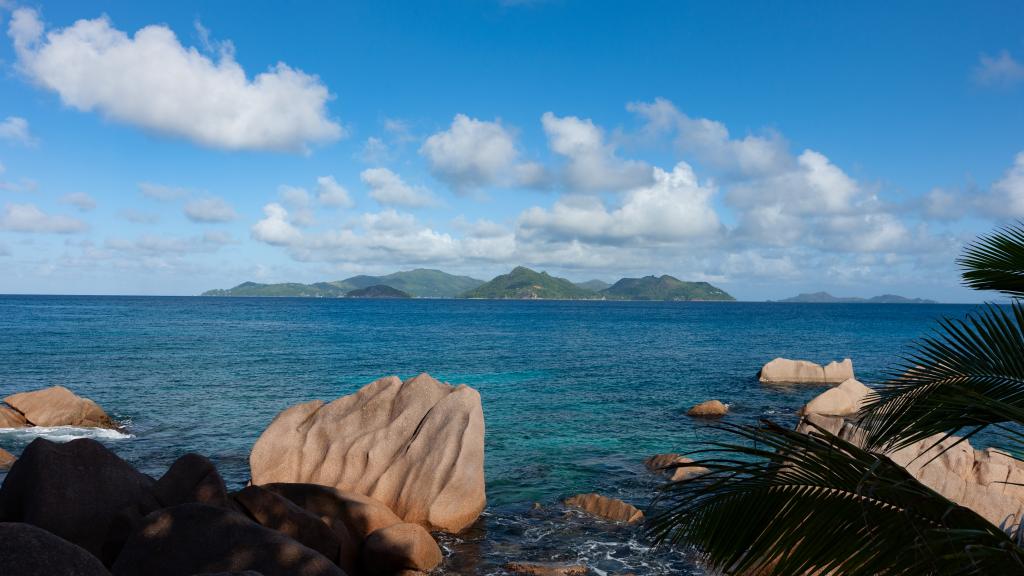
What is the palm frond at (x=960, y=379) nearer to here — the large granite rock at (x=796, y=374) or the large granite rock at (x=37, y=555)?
the large granite rock at (x=37, y=555)

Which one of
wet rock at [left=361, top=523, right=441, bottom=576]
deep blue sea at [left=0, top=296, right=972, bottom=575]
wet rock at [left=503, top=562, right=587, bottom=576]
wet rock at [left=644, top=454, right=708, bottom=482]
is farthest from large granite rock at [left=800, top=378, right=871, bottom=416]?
wet rock at [left=361, top=523, right=441, bottom=576]

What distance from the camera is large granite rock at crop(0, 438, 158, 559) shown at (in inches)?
411

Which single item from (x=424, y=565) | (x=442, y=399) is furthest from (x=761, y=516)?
(x=442, y=399)

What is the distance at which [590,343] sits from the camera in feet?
233

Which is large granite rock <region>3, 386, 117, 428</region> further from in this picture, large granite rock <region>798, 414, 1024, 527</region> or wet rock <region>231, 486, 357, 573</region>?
large granite rock <region>798, 414, 1024, 527</region>

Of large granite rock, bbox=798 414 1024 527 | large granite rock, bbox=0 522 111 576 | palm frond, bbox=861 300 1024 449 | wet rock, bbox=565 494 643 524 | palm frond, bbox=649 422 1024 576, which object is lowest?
wet rock, bbox=565 494 643 524

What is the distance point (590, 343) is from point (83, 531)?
62651 millimetres

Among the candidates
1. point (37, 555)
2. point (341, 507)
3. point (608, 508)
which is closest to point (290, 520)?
point (341, 507)

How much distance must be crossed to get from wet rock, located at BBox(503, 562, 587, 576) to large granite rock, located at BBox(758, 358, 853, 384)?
33.5m

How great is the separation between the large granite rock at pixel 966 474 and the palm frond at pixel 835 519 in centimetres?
997

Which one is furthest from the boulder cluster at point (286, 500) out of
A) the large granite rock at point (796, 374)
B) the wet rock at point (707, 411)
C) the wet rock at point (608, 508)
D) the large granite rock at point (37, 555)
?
the large granite rock at point (796, 374)

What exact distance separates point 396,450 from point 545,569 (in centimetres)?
544

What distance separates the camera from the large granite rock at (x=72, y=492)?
10.4 metres

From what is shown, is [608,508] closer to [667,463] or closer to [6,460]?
[667,463]
